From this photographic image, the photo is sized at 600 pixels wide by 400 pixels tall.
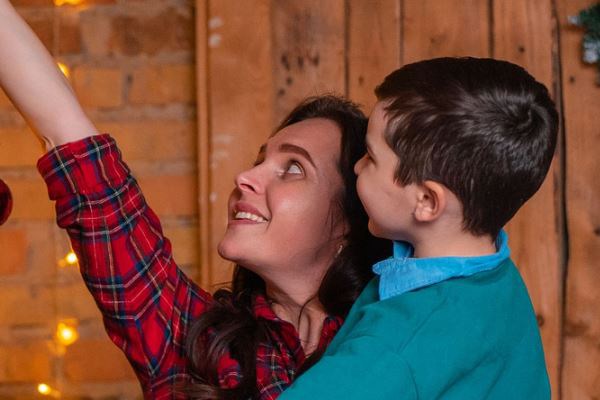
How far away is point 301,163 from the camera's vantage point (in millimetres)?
1465

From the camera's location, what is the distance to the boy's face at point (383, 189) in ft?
3.78

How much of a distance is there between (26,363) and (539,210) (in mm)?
1223

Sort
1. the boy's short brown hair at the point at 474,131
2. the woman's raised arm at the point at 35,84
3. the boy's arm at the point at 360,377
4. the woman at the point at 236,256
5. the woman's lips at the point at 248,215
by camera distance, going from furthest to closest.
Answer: the woman's lips at the point at 248,215, the woman at the point at 236,256, the woman's raised arm at the point at 35,84, the boy's short brown hair at the point at 474,131, the boy's arm at the point at 360,377

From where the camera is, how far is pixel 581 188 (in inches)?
85.2

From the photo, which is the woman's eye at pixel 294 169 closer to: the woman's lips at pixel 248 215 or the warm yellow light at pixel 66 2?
the woman's lips at pixel 248 215

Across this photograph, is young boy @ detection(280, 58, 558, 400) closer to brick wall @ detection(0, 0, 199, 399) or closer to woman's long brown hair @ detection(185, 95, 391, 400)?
woman's long brown hair @ detection(185, 95, 391, 400)

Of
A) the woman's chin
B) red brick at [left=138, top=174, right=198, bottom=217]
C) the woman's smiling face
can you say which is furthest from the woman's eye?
red brick at [left=138, top=174, right=198, bottom=217]

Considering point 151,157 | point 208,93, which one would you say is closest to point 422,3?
point 208,93

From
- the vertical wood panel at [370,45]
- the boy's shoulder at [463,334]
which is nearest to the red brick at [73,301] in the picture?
the vertical wood panel at [370,45]

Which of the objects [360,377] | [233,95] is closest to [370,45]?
[233,95]

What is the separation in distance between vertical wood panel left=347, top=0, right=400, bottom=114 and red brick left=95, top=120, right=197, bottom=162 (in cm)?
39

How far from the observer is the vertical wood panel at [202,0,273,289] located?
7.08ft

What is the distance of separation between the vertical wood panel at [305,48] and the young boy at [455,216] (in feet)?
3.26

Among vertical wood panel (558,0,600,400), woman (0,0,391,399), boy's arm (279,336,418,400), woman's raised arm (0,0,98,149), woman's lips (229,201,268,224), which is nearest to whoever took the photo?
boy's arm (279,336,418,400)
